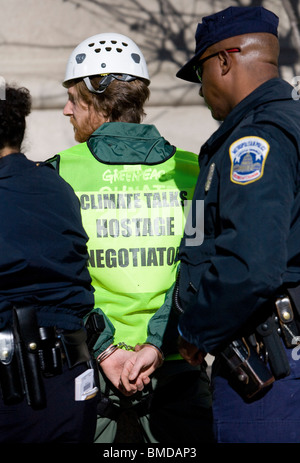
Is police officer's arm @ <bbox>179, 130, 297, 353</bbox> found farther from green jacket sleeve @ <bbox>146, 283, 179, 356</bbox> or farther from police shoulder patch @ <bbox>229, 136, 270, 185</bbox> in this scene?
green jacket sleeve @ <bbox>146, 283, 179, 356</bbox>

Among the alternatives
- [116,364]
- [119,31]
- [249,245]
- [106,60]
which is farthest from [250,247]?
[119,31]

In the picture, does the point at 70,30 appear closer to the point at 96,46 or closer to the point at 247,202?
the point at 96,46

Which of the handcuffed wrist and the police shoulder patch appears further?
the handcuffed wrist

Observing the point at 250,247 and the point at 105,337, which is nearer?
the point at 250,247

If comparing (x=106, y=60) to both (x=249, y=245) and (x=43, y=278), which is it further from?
(x=249, y=245)

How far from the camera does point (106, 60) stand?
2783mm

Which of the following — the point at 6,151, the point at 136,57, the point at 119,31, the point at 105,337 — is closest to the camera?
the point at 6,151

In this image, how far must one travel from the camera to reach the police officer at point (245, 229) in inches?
68.8

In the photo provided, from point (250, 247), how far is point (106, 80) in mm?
1298

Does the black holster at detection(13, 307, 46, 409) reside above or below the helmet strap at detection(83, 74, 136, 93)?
below

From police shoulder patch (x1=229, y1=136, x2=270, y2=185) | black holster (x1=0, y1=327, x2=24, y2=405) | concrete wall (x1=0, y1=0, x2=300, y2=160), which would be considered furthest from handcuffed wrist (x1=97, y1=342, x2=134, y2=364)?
concrete wall (x1=0, y1=0, x2=300, y2=160)

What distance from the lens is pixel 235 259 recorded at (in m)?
1.77

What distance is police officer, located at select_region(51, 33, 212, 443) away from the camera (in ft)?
8.05

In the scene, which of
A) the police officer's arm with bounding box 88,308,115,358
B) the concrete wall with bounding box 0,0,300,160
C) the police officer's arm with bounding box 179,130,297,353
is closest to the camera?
the police officer's arm with bounding box 179,130,297,353
